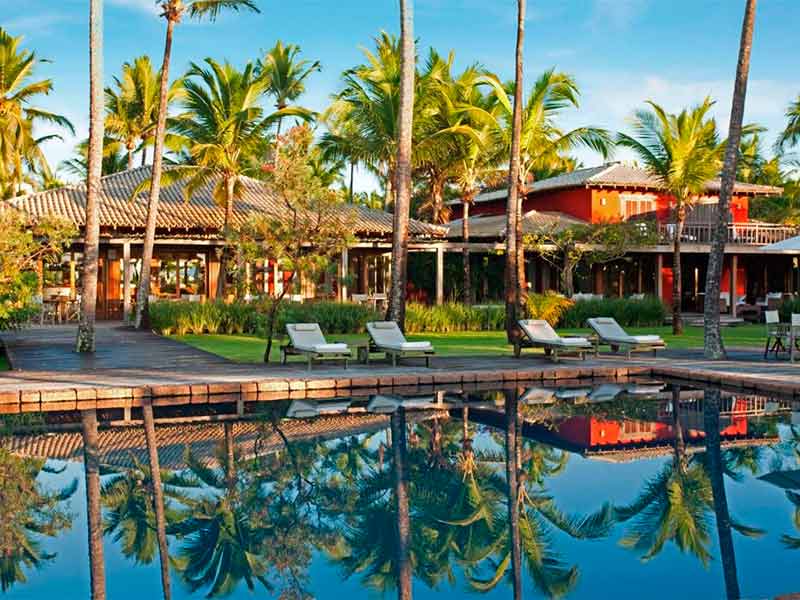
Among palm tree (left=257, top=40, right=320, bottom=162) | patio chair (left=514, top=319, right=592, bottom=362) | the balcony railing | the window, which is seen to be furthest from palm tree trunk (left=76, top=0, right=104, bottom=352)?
the window

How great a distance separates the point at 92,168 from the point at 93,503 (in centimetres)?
1078

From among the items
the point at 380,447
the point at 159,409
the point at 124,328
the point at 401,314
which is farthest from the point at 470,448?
the point at 124,328

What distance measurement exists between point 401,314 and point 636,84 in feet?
42.8

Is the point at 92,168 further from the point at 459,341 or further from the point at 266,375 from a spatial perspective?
the point at 459,341

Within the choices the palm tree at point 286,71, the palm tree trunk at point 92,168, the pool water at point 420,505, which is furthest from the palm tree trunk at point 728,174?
the palm tree at point 286,71

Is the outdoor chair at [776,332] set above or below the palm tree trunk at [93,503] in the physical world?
above

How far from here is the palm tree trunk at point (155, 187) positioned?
68.2ft

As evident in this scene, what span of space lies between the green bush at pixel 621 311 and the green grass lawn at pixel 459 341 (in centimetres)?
76

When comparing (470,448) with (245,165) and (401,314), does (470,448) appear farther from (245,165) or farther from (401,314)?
(245,165)

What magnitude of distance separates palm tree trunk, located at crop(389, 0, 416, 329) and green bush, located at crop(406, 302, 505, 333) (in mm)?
7108

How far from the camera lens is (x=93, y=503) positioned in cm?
752

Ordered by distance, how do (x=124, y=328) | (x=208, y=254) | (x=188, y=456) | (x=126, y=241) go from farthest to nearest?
(x=208, y=254) → (x=126, y=241) → (x=124, y=328) → (x=188, y=456)

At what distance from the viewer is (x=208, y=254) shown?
29344 mm

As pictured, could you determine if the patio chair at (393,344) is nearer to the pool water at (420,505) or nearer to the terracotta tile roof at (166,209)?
the pool water at (420,505)
